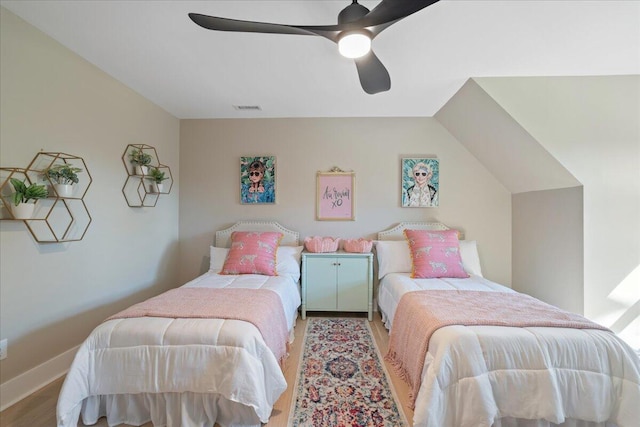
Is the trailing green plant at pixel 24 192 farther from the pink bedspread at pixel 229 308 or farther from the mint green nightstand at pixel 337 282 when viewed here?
the mint green nightstand at pixel 337 282

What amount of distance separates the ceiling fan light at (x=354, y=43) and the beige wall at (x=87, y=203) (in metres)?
2.03

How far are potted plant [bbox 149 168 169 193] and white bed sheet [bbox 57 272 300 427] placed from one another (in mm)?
1664

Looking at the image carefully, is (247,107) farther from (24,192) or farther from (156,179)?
(24,192)

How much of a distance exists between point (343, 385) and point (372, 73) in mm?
2122

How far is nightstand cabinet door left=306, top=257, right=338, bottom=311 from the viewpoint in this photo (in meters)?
2.94

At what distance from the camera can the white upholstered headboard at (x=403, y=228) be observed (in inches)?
126

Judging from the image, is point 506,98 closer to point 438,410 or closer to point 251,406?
point 438,410

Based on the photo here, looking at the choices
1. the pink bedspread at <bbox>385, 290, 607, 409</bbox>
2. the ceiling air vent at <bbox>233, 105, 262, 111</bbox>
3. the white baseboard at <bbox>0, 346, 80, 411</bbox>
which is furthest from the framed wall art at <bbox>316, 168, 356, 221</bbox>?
the white baseboard at <bbox>0, 346, 80, 411</bbox>

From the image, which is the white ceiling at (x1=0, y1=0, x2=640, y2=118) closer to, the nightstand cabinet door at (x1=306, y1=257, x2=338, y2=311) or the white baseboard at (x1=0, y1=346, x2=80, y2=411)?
the nightstand cabinet door at (x1=306, y1=257, x2=338, y2=311)

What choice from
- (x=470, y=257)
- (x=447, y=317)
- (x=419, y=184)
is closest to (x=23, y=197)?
(x=447, y=317)

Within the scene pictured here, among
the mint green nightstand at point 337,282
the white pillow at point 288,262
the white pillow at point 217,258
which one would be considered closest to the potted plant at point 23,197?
the white pillow at point 217,258

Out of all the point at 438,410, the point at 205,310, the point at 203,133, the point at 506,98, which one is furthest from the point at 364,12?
the point at 203,133

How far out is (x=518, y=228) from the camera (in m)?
3.10

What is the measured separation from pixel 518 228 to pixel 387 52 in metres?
2.52
